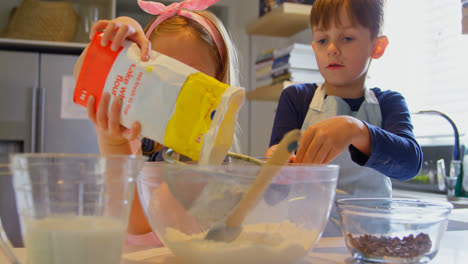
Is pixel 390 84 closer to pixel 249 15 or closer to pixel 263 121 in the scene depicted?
pixel 263 121

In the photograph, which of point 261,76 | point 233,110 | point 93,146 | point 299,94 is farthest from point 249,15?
point 233,110

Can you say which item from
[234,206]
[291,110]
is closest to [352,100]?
[291,110]

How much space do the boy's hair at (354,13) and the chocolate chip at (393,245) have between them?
0.77m

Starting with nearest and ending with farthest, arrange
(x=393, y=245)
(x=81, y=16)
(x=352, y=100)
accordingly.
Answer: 1. (x=393, y=245)
2. (x=352, y=100)
3. (x=81, y=16)

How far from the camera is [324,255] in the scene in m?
0.54

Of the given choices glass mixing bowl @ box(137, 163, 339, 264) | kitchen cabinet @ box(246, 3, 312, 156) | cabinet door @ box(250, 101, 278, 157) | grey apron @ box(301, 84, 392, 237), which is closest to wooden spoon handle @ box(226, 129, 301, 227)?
glass mixing bowl @ box(137, 163, 339, 264)

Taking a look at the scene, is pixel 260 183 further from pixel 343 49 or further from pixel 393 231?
pixel 343 49

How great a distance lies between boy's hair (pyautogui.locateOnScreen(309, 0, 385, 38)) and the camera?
3.84ft

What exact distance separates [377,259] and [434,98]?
169cm

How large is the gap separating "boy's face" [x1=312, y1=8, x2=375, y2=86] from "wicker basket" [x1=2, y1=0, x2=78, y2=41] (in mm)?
1710

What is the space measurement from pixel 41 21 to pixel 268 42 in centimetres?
130

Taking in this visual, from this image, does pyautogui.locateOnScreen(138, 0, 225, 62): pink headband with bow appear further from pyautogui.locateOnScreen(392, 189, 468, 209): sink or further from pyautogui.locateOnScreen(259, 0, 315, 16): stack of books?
pyautogui.locateOnScreen(259, 0, 315, 16): stack of books

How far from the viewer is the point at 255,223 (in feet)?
1.44

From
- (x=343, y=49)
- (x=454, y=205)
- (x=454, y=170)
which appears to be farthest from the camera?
(x=454, y=170)
